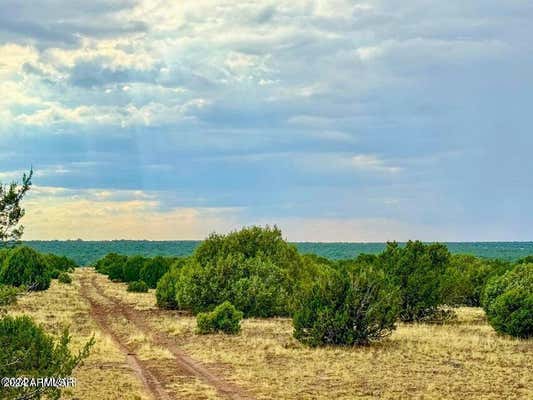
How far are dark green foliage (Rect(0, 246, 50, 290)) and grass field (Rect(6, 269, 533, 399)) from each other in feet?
55.6

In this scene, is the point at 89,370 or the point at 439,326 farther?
the point at 439,326

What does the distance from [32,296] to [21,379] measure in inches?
1346

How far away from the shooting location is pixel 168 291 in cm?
3900

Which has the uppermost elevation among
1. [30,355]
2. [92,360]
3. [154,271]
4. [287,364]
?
[30,355]

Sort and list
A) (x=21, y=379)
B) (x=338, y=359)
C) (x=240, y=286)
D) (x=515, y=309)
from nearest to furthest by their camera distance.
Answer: (x=21, y=379)
(x=338, y=359)
(x=515, y=309)
(x=240, y=286)

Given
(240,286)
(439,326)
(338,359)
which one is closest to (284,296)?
(240,286)

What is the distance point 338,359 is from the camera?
68.6ft

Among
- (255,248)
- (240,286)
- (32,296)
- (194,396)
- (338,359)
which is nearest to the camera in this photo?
(194,396)

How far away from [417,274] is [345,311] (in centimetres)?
981

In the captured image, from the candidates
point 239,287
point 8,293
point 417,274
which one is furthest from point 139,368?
point 417,274

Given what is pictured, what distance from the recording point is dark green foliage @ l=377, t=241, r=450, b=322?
1271 inches

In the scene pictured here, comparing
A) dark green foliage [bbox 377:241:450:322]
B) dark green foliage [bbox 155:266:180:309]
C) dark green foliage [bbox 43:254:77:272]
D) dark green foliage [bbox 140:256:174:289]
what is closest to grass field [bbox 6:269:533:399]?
dark green foliage [bbox 377:241:450:322]

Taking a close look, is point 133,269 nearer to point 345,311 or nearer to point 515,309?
point 345,311

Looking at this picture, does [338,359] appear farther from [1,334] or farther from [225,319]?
[1,334]
